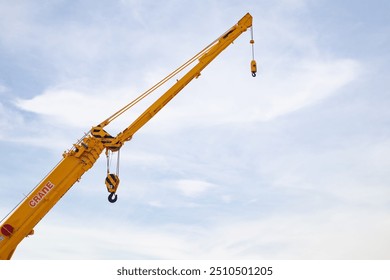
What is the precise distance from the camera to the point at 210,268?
10.2 meters

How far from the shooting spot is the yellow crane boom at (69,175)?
12945mm

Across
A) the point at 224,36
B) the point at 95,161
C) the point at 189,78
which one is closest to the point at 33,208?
the point at 95,161

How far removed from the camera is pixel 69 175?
13586 mm

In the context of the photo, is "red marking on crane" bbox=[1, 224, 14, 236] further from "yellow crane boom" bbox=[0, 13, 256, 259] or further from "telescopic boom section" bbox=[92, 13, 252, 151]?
"telescopic boom section" bbox=[92, 13, 252, 151]

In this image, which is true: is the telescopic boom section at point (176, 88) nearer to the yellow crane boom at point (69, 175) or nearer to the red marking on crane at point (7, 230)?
the yellow crane boom at point (69, 175)

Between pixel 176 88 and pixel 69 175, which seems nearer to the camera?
pixel 69 175

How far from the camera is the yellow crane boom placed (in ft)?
42.5

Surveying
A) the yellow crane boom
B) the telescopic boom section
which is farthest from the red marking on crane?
the telescopic boom section

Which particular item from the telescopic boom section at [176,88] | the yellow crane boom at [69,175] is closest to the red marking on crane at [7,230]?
the yellow crane boom at [69,175]

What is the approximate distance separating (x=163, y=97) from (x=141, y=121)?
1247mm

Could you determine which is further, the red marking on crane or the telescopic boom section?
the telescopic boom section

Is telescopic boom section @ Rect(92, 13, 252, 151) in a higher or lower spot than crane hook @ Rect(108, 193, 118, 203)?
higher

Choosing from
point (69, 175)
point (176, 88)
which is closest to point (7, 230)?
point (69, 175)

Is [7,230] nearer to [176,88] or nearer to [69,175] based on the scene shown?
[69,175]
